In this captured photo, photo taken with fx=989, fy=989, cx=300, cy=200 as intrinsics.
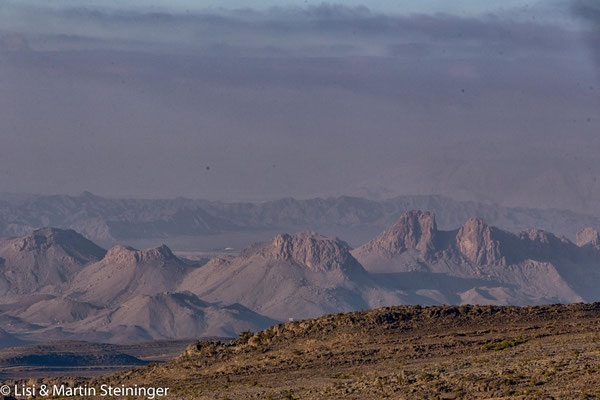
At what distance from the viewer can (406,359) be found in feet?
245

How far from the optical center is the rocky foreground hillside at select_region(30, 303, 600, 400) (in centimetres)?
6016

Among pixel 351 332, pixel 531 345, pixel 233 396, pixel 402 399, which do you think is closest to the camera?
pixel 402 399

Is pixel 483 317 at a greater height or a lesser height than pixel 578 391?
lesser

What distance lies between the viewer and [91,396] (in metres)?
78.2

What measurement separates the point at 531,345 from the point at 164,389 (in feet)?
92.5

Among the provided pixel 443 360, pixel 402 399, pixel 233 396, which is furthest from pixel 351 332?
pixel 402 399

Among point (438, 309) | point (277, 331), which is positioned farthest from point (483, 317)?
point (277, 331)

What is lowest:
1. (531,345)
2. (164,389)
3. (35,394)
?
(35,394)

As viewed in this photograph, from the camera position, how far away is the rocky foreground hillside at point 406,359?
6016 centimetres

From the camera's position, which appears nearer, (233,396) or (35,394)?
(233,396)

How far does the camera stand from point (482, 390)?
57969mm

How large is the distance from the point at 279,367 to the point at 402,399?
19646mm

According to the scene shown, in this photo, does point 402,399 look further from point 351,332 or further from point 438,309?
point 438,309

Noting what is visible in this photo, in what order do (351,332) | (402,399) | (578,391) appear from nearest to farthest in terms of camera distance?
(578,391), (402,399), (351,332)
